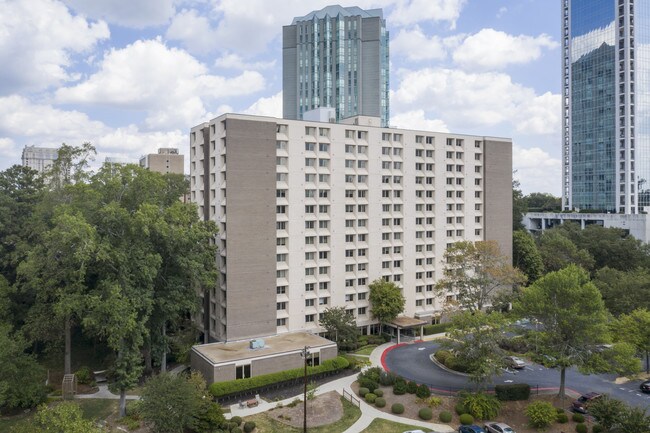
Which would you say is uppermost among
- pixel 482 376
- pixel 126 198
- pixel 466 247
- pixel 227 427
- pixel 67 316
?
pixel 126 198

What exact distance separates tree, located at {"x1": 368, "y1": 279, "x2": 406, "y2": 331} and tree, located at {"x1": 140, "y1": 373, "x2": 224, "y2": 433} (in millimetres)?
27039

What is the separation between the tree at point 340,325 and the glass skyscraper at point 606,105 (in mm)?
87856

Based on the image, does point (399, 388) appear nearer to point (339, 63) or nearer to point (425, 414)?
point (425, 414)

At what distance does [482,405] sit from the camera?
39125mm

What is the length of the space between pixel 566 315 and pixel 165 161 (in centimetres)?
10244

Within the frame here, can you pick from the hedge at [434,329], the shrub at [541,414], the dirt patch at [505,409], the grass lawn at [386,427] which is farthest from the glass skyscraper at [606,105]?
the grass lawn at [386,427]

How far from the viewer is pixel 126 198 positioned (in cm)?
4731

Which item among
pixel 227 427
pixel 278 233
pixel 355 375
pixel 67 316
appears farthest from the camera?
pixel 278 233

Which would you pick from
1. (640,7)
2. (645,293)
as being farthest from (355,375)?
(640,7)

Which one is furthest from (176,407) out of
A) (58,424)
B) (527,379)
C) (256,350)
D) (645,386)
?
(645,386)

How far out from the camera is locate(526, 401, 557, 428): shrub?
37188 mm

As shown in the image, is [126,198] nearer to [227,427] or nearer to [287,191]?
[287,191]

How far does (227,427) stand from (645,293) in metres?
50.8

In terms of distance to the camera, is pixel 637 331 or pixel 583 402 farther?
pixel 637 331
